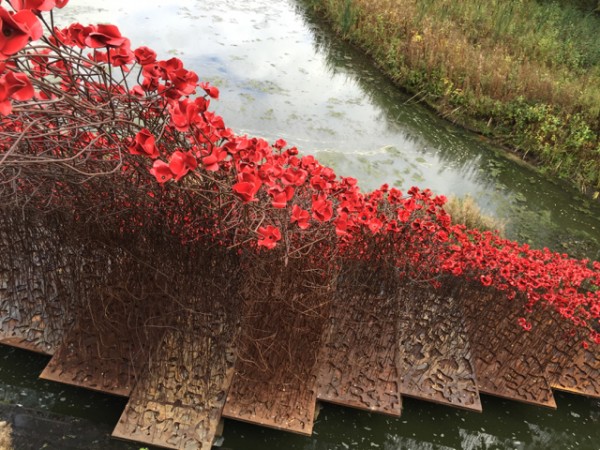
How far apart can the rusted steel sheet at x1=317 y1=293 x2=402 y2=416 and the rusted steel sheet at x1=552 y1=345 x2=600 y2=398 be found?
3.76ft

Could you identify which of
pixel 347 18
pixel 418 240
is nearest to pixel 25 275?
pixel 418 240

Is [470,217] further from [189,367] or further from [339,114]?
[189,367]

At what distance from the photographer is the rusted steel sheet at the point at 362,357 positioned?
8.47 feet

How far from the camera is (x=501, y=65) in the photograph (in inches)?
321

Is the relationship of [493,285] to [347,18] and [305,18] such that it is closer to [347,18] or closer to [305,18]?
[347,18]

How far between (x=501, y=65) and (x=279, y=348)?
7544mm

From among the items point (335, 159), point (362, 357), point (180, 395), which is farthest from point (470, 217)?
point (180, 395)

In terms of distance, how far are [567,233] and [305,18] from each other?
7.31 m

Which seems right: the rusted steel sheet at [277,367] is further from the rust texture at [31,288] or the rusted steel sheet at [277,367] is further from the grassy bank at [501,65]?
the grassy bank at [501,65]

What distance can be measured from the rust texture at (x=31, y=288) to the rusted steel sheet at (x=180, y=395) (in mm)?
593

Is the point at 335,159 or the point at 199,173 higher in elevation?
the point at 199,173

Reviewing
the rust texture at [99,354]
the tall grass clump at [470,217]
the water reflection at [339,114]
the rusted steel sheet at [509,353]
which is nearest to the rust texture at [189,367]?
the rust texture at [99,354]

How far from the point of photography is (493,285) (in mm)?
2912

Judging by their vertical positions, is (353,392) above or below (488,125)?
above
